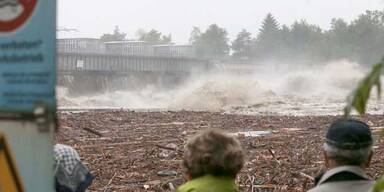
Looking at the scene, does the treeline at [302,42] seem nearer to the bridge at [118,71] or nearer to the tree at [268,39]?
the tree at [268,39]

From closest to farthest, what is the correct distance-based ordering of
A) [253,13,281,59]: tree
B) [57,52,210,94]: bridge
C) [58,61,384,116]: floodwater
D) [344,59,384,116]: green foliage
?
[344,59,384,116]: green foliage, [58,61,384,116]: floodwater, [57,52,210,94]: bridge, [253,13,281,59]: tree

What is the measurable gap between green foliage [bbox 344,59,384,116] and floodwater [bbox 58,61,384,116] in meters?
31.3

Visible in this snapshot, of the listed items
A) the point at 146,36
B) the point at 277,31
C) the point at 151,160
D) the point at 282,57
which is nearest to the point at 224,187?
the point at 151,160

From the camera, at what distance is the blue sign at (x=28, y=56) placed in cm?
195

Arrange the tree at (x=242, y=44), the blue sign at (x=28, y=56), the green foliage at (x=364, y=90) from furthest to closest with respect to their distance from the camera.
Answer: the tree at (x=242, y=44)
the blue sign at (x=28, y=56)
the green foliage at (x=364, y=90)

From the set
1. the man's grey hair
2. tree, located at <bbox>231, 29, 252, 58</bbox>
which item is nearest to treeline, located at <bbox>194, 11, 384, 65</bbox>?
tree, located at <bbox>231, 29, 252, 58</bbox>

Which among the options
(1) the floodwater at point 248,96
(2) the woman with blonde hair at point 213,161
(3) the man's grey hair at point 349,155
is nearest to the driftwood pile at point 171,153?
(2) the woman with blonde hair at point 213,161

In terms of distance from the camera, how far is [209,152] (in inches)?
127

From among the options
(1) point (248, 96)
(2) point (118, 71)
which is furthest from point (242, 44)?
(1) point (248, 96)

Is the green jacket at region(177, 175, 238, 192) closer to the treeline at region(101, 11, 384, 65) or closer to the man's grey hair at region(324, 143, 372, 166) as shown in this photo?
the man's grey hair at region(324, 143, 372, 166)

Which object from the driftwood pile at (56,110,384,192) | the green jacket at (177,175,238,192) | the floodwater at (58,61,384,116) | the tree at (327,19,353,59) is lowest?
the floodwater at (58,61,384,116)

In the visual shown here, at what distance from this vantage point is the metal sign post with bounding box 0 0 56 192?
6.41 ft

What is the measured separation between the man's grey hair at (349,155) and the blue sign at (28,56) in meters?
1.72

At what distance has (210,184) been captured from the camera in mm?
3238
